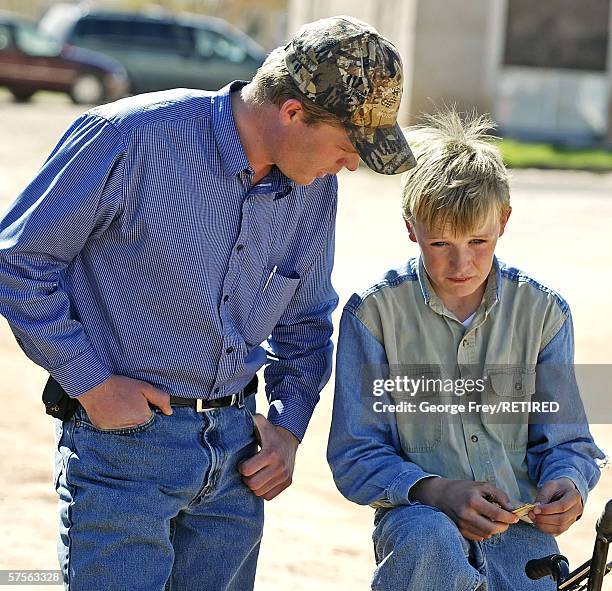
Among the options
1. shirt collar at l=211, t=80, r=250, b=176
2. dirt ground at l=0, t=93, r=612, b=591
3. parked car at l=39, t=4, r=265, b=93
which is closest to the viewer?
shirt collar at l=211, t=80, r=250, b=176

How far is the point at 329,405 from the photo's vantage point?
247 inches

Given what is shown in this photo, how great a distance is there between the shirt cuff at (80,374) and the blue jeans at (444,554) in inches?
30.8

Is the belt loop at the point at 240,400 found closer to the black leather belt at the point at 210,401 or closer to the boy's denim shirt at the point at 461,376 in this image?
the black leather belt at the point at 210,401

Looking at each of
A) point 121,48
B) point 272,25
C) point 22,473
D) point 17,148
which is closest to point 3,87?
point 121,48

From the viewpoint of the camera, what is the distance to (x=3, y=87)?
22.2m

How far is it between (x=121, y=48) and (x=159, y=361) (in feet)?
68.5

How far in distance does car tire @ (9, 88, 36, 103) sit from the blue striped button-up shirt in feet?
65.9

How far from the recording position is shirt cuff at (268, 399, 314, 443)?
329cm

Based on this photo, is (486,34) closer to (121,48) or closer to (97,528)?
(121,48)

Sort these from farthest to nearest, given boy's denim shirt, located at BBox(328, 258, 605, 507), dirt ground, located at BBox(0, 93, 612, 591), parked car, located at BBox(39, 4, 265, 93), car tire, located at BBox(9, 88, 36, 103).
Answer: parked car, located at BBox(39, 4, 265, 93) < car tire, located at BBox(9, 88, 36, 103) < dirt ground, located at BBox(0, 93, 612, 591) < boy's denim shirt, located at BBox(328, 258, 605, 507)

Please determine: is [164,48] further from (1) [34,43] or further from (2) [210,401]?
(2) [210,401]

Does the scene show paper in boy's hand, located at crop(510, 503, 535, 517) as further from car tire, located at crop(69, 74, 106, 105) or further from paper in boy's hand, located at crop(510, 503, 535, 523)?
car tire, located at crop(69, 74, 106, 105)

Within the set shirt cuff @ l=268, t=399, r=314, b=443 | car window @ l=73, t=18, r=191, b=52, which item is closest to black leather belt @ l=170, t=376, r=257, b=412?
shirt cuff @ l=268, t=399, r=314, b=443

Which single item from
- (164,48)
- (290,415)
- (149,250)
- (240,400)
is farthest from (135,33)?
(149,250)
